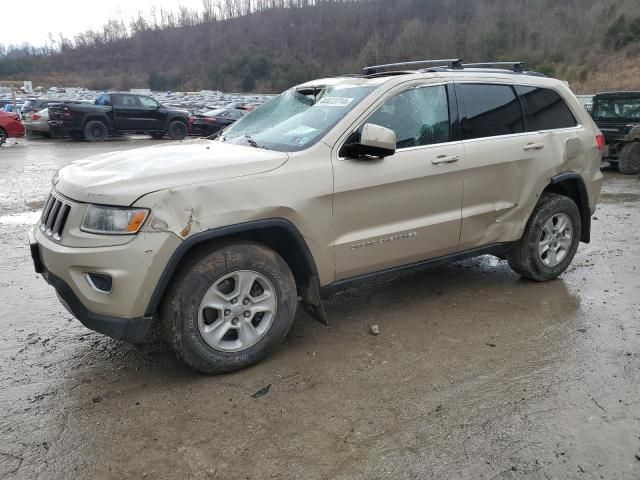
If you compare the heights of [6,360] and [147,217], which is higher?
[147,217]

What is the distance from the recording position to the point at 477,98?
4.35 meters

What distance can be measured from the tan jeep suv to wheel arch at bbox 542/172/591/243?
1.1 inches

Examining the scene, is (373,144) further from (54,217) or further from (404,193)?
(54,217)

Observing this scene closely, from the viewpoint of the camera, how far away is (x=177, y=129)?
2142cm

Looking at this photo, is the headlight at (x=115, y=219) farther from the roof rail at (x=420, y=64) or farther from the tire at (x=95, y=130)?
the tire at (x=95, y=130)

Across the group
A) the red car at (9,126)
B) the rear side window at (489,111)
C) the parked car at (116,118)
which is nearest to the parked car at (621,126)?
the rear side window at (489,111)

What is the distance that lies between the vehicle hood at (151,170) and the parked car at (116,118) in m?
17.4

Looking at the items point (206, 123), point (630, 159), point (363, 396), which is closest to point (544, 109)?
point (363, 396)

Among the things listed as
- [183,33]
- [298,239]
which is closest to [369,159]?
[298,239]

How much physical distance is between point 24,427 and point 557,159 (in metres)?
4.35

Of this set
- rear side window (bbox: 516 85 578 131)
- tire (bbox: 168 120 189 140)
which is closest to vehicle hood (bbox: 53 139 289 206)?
rear side window (bbox: 516 85 578 131)

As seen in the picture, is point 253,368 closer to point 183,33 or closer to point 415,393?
point 415,393

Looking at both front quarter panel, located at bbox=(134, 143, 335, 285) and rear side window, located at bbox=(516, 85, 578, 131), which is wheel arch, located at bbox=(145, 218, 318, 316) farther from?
rear side window, located at bbox=(516, 85, 578, 131)

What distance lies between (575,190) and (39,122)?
67.6 ft
